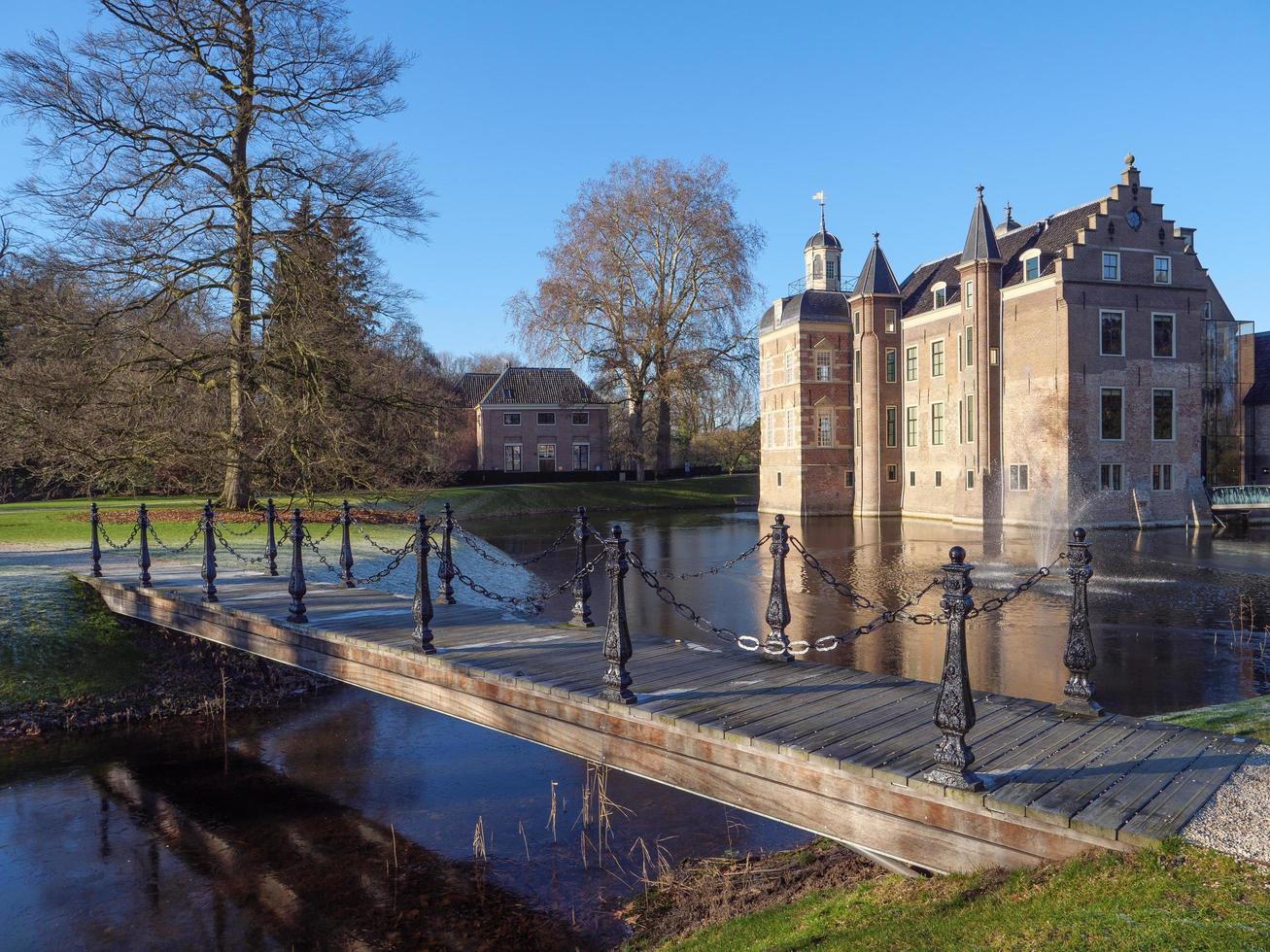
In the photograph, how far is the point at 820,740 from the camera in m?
5.50

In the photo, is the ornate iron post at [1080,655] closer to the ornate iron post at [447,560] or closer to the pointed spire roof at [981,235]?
the ornate iron post at [447,560]

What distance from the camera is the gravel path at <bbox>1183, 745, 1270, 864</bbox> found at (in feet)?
12.8

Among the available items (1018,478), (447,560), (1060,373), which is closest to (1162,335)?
(1060,373)

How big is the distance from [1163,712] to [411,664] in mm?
7834

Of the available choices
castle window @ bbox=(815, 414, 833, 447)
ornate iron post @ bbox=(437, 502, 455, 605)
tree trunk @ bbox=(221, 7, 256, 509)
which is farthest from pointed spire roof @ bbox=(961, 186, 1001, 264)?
ornate iron post @ bbox=(437, 502, 455, 605)

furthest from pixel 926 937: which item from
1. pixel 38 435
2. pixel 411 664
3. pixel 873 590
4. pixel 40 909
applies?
pixel 38 435

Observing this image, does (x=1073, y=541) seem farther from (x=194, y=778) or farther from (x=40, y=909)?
(x=194, y=778)

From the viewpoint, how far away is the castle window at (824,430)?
4022 centimetres

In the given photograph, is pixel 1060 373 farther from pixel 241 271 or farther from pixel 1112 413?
pixel 241 271

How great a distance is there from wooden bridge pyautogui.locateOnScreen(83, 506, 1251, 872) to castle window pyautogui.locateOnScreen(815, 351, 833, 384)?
3256 cm

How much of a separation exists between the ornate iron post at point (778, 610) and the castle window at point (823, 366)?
33.3 metres

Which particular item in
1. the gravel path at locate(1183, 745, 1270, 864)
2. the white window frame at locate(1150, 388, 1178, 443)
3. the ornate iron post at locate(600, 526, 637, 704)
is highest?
the white window frame at locate(1150, 388, 1178, 443)

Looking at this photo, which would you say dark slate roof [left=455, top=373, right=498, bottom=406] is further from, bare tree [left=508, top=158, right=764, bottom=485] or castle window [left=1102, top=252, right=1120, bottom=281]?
castle window [left=1102, top=252, right=1120, bottom=281]

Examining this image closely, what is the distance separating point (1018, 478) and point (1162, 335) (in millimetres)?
7300
